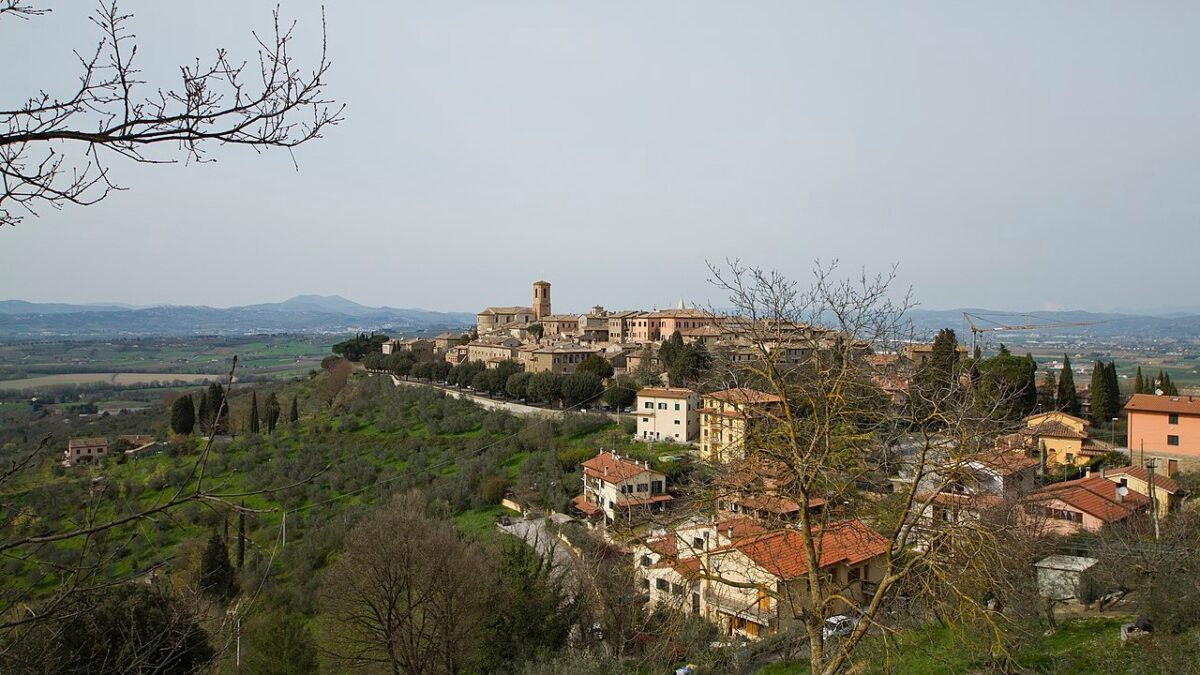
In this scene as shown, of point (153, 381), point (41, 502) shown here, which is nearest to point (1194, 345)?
point (41, 502)

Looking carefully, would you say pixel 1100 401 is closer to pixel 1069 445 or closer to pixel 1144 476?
pixel 1069 445

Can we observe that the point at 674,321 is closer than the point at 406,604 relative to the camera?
No

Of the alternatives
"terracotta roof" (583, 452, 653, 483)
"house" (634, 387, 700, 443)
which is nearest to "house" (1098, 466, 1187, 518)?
"terracotta roof" (583, 452, 653, 483)

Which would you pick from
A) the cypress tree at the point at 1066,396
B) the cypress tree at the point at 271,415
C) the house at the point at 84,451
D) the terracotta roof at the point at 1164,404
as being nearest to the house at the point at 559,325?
the cypress tree at the point at 271,415

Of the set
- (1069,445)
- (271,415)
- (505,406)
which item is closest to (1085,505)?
(1069,445)

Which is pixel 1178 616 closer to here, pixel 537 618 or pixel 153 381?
pixel 537 618

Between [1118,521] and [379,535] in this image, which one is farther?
[1118,521]

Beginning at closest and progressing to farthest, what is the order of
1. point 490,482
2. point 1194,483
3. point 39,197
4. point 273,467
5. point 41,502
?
point 39,197, point 1194,483, point 41,502, point 490,482, point 273,467
